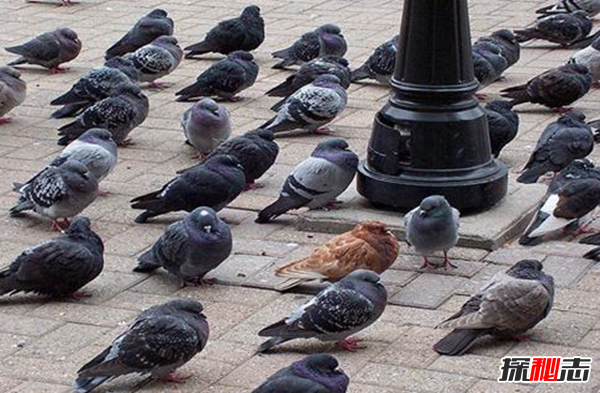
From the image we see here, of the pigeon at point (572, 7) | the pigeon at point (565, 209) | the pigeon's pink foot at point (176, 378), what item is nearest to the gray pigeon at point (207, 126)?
the pigeon at point (565, 209)

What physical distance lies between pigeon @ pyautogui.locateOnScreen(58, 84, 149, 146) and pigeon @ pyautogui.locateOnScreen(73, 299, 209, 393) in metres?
3.95

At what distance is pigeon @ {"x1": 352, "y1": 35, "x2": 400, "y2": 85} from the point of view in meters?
11.7

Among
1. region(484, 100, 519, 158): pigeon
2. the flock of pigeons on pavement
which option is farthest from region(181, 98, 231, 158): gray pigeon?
region(484, 100, 519, 158): pigeon

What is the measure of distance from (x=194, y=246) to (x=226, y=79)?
399 centimetres

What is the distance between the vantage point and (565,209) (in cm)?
827

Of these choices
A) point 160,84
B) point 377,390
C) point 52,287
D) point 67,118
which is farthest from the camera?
point 160,84

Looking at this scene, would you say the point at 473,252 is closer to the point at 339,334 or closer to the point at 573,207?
the point at 573,207

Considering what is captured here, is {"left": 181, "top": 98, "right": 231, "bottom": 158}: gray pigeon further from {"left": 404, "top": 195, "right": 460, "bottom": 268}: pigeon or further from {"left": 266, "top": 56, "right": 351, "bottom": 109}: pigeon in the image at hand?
{"left": 404, "top": 195, "right": 460, "bottom": 268}: pigeon

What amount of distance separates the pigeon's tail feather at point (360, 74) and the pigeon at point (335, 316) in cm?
526

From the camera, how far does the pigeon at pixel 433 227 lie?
7.74 metres

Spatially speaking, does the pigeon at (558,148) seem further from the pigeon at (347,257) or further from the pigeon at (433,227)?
the pigeon at (347,257)

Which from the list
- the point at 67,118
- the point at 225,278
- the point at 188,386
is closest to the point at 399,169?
the point at 225,278

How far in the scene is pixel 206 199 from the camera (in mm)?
8570

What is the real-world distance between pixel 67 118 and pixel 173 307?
494 cm
